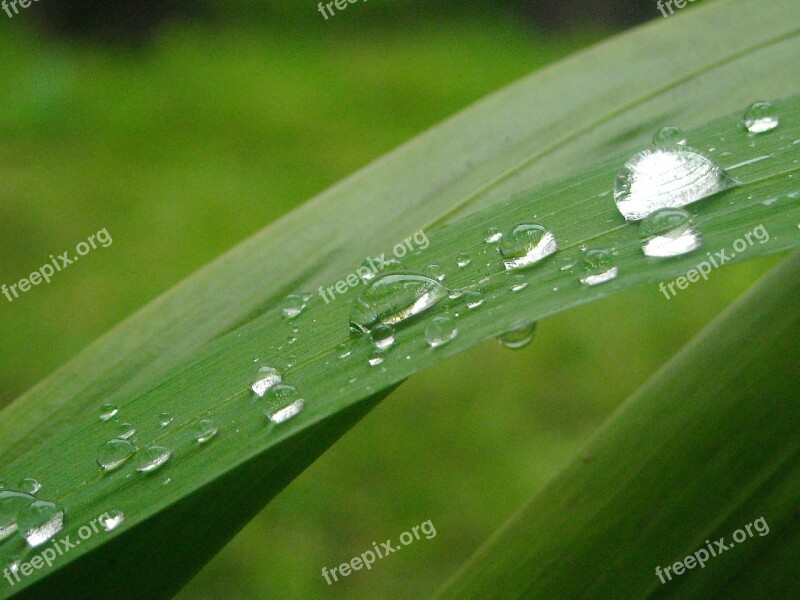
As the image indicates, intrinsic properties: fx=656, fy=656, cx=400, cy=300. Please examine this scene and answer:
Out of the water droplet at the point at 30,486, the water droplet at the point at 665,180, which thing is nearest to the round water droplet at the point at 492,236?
the water droplet at the point at 665,180

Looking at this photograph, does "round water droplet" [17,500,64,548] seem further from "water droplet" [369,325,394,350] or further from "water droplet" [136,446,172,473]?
"water droplet" [369,325,394,350]

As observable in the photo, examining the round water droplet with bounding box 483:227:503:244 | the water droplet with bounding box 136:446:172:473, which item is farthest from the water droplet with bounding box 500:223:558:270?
the water droplet with bounding box 136:446:172:473

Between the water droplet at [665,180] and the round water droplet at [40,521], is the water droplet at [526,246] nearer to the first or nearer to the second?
the water droplet at [665,180]

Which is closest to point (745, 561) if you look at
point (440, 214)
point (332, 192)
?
point (440, 214)

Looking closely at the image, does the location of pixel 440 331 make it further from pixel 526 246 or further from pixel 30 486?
pixel 30 486

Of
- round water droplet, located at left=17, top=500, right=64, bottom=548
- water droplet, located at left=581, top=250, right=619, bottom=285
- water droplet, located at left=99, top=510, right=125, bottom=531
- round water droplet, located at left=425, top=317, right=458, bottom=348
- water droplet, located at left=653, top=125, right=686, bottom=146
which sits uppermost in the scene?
water droplet, located at left=653, top=125, right=686, bottom=146

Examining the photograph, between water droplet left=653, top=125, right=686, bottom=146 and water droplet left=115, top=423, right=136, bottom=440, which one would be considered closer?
water droplet left=115, top=423, right=136, bottom=440

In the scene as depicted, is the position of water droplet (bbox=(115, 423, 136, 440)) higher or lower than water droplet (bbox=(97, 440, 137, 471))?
higher

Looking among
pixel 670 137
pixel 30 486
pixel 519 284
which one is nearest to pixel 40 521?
pixel 30 486
